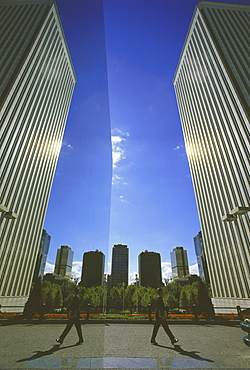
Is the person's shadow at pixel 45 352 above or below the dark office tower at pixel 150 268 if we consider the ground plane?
below

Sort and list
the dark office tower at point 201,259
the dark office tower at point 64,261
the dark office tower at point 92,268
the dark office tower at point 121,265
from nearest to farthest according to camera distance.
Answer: the dark office tower at point 64,261, the dark office tower at point 92,268, the dark office tower at point 201,259, the dark office tower at point 121,265

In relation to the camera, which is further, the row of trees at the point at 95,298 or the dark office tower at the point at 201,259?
the dark office tower at the point at 201,259

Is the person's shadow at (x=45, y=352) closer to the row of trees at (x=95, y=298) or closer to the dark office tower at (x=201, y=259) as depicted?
the row of trees at (x=95, y=298)

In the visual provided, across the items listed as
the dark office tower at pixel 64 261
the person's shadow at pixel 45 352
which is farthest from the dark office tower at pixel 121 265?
the person's shadow at pixel 45 352

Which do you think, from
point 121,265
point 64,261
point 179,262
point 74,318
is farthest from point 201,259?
point 64,261

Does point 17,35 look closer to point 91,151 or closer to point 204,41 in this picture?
point 91,151

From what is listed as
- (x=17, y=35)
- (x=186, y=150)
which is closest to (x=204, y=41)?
(x=186, y=150)

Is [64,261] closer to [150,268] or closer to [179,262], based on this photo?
[150,268]

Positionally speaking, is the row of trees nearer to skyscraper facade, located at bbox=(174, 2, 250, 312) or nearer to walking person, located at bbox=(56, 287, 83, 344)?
walking person, located at bbox=(56, 287, 83, 344)
